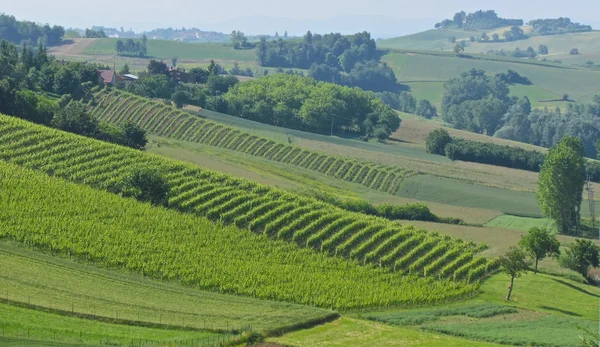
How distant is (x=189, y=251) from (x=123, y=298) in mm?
10845

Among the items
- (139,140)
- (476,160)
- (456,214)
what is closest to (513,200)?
(456,214)

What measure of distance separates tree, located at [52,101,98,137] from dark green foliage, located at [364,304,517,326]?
156ft

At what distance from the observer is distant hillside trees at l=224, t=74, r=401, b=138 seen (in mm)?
141625

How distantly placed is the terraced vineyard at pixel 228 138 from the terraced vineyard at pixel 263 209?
2484 cm

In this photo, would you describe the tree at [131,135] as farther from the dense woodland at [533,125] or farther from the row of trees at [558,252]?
the dense woodland at [533,125]

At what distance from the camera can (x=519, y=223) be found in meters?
89.2

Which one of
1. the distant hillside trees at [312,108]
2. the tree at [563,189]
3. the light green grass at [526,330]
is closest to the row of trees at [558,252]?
the light green grass at [526,330]

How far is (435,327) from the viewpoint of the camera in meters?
54.2

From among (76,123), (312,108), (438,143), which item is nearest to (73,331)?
(76,123)

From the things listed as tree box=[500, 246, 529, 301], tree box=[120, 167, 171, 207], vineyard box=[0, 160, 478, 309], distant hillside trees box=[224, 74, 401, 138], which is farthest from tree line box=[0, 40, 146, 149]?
tree box=[500, 246, 529, 301]

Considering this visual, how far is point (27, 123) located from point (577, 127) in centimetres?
11809

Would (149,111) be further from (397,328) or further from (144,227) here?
(397,328)

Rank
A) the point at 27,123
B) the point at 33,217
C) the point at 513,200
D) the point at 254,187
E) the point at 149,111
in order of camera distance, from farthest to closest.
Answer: the point at 149,111
the point at 513,200
the point at 27,123
the point at 254,187
the point at 33,217

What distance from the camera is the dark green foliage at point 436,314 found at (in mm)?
55750
